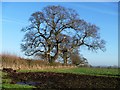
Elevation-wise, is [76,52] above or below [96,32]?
below

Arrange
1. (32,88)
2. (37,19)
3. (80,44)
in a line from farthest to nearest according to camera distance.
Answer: (80,44) < (37,19) < (32,88)

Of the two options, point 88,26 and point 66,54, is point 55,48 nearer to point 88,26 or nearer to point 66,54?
point 66,54

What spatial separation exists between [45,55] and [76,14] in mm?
8610

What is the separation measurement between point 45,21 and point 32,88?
104ft

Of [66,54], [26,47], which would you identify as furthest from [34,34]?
[66,54]

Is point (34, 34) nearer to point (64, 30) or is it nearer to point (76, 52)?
point (64, 30)

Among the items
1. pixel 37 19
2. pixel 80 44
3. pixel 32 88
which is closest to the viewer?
pixel 32 88

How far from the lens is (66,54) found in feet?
159

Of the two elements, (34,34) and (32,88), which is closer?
(32,88)

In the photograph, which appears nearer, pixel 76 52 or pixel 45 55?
pixel 45 55

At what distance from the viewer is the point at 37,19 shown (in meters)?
45.7

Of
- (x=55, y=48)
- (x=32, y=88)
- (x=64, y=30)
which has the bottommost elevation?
(x=32, y=88)

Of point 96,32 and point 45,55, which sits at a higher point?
point 96,32

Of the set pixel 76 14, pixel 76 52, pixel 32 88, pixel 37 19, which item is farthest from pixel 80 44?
pixel 32 88
